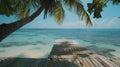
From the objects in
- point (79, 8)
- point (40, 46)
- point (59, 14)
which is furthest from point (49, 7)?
point (40, 46)

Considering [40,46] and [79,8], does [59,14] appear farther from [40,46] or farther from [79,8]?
[40,46]

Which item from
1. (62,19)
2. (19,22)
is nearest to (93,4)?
(19,22)

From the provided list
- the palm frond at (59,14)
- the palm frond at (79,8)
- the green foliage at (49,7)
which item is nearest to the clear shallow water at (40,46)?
the palm frond at (59,14)

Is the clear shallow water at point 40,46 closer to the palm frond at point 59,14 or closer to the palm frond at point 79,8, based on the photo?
the palm frond at point 59,14

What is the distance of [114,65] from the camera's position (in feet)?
21.0

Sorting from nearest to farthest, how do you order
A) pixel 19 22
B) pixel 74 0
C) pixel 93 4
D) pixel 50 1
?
pixel 19 22, pixel 93 4, pixel 50 1, pixel 74 0

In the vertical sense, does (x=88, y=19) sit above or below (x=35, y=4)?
below

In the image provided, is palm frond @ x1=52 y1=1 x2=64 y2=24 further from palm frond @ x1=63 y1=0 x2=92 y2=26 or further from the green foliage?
palm frond @ x1=63 y1=0 x2=92 y2=26

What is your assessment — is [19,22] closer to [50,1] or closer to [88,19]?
[50,1]

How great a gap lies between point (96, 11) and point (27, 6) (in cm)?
362

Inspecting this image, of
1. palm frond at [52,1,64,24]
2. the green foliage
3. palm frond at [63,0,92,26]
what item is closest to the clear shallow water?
palm frond at [52,1,64,24]

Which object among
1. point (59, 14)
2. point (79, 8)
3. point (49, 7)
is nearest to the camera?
point (49, 7)

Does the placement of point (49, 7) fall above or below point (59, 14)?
above

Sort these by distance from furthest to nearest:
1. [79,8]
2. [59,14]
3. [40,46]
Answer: [40,46] → [59,14] → [79,8]
